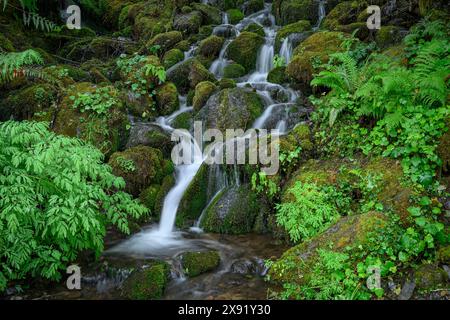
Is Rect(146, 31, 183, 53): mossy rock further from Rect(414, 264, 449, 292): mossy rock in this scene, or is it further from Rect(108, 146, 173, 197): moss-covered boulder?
Rect(414, 264, 449, 292): mossy rock

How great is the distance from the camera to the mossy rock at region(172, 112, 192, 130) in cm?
950

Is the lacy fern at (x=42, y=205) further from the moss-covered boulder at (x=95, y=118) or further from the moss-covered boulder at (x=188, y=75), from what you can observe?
the moss-covered boulder at (x=188, y=75)

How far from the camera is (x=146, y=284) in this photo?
4.60 meters

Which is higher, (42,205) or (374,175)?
(374,175)

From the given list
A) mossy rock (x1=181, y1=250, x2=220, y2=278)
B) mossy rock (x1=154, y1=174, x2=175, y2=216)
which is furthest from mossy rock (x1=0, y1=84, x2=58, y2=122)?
mossy rock (x1=181, y1=250, x2=220, y2=278)

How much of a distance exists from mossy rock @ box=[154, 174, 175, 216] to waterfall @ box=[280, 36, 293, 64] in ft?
19.5

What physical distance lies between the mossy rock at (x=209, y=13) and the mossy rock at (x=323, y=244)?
539 inches

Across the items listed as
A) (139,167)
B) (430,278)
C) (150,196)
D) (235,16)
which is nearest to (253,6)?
(235,16)

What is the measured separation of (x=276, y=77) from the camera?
10266 mm

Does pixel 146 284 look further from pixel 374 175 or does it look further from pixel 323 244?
pixel 374 175

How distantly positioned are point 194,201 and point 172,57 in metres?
7.27

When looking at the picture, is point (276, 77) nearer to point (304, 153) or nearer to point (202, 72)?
point (202, 72)

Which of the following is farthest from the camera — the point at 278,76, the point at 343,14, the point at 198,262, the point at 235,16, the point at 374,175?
the point at 235,16

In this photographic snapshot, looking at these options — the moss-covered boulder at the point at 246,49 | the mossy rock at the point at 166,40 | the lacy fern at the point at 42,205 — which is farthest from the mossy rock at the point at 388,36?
the mossy rock at the point at 166,40
